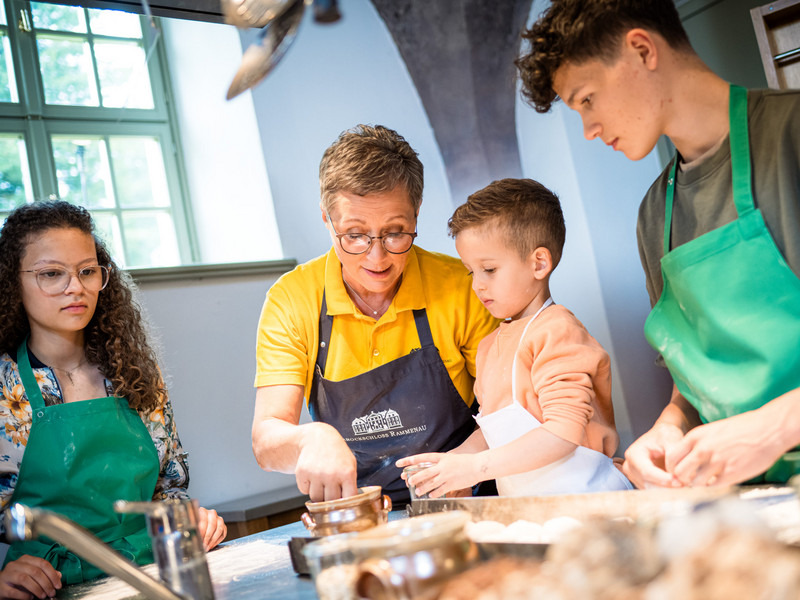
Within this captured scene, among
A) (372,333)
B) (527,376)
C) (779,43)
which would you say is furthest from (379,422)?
(779,43)

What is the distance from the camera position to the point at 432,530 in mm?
755

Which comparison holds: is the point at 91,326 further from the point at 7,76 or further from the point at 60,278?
the point at 7,76

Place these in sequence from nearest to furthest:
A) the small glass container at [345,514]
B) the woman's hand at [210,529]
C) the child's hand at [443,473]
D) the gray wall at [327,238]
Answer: the small glass container at [345,514]
the child's hand at [443,473]
the woman's hand at [210,529]
the gray wall at [327,238]

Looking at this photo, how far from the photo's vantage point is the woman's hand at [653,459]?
1139 millimetres

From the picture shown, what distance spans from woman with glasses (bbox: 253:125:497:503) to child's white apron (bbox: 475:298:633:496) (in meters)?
0.27

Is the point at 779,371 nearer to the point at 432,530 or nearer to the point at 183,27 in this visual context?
the point at 432,530

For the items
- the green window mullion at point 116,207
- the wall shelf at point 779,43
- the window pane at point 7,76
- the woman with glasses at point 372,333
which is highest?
the window pane at point 7,76

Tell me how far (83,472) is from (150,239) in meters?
2.08

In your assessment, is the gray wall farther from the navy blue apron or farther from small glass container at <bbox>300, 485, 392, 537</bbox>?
small glass container at <bbox>300, 485, 392, 537</bbox>

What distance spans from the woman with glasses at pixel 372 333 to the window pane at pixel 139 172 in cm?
200

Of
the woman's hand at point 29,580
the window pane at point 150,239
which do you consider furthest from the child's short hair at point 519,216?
the window pane at point 150,239

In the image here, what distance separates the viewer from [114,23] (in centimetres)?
360

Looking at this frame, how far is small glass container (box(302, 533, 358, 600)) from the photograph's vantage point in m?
0.80

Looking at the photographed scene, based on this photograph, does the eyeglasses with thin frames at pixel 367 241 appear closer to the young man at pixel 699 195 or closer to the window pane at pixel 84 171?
the young man at pixel 699 195
